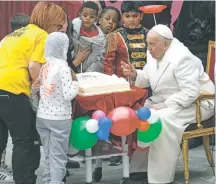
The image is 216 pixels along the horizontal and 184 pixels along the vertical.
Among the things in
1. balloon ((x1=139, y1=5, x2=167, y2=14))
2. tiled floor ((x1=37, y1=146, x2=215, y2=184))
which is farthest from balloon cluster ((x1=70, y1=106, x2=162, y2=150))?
balloon ((x1=139, y1=5, x2=167, y2=14))

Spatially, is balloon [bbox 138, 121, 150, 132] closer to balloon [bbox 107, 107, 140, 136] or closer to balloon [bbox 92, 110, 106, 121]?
balloon [bbox 107, 107, 140, 136]

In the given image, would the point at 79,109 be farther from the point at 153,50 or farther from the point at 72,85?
the point at 153,50

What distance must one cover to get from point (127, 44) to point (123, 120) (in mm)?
1265

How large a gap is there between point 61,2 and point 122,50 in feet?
9.47

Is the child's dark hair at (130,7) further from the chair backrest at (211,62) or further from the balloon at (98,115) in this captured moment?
the balloon at (98,115)

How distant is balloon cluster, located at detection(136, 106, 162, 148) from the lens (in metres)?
5.17

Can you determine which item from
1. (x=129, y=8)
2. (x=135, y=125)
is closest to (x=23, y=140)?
(x=135, y=125)

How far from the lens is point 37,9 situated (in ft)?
17.1

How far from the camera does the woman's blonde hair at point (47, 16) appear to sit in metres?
5.20

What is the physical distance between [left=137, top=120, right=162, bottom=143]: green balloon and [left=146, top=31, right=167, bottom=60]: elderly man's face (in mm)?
641

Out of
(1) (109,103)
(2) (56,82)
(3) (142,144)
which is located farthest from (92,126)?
(3) (142,144)

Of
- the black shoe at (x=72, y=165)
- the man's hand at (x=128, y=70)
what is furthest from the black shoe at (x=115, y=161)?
the man's hand at (x=128, y=70)

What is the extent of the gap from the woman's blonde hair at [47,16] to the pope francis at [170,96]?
0.78 metres

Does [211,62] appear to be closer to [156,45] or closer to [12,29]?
[156,45]
